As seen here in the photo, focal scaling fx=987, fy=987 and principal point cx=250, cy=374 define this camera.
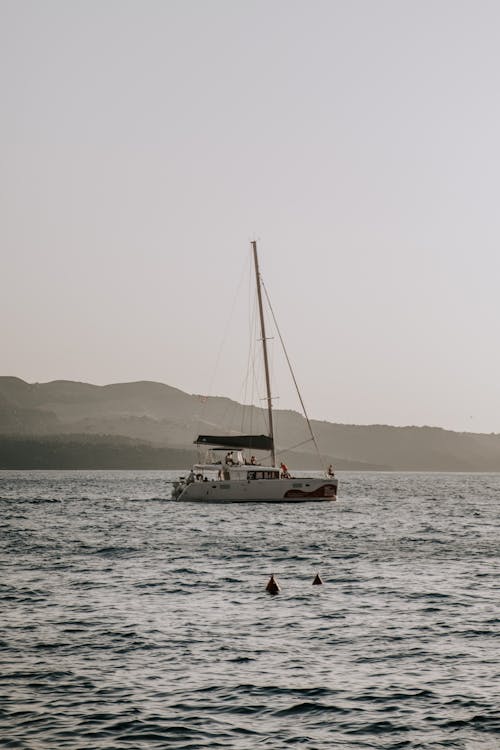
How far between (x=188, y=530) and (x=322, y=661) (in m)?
44.0

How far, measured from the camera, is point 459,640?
2764cm

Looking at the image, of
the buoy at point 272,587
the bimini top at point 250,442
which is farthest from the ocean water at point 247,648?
the bimini top at point 250,442

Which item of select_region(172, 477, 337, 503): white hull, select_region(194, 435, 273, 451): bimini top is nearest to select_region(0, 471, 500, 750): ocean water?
select_region(172, 477, 337, 503): white hull

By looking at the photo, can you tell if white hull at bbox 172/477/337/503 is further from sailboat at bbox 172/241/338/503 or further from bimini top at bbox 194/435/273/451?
bimini top at bbox 194/435/273/451

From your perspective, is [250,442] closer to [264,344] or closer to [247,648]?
[264,344]

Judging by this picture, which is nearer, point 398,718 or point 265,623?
point 398,718

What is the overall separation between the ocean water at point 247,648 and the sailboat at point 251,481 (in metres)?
36.8

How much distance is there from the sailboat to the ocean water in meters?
36.8

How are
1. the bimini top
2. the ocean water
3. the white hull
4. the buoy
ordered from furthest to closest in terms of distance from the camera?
the bimini top → the white hull → the buoy → the ocean water

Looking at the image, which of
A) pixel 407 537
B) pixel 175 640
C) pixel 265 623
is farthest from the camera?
pixel 407 537

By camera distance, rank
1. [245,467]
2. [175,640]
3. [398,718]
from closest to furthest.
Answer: [398,718] → [175,640] → [245,467]

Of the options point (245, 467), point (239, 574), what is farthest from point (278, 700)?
point (245, 467)

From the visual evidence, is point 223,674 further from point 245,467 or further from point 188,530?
point 245,467

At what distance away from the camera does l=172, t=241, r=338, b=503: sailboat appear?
3583 inches
